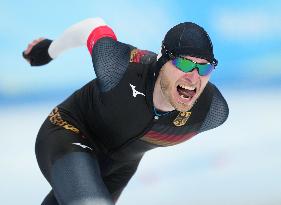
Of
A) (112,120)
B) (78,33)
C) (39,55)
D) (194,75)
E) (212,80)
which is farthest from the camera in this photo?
(212,80)

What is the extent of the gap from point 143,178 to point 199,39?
157cm

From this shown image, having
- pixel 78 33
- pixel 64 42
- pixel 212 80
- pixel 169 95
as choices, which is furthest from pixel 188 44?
pixel 212 80

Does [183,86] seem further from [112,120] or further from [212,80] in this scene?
[212,80]

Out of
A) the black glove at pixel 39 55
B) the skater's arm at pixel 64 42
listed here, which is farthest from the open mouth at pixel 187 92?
the black glove at pixel 39 55

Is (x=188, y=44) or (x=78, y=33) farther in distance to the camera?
(x=78, y=33)

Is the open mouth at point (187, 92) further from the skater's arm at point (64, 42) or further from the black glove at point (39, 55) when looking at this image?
the black glove at point (39, 55)

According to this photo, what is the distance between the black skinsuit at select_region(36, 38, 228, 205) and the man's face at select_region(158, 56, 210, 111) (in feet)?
0.39

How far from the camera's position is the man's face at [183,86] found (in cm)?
284

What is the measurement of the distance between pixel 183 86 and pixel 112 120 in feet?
1.35

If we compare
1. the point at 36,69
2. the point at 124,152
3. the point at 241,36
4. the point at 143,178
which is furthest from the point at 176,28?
the point at 241,36

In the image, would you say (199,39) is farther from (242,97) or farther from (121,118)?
(242,97)

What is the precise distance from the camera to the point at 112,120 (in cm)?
302

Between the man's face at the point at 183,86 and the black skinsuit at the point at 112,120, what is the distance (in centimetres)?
12

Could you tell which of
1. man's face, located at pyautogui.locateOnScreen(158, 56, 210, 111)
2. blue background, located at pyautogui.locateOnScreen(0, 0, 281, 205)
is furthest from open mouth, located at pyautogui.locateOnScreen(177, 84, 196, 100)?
blue background, located at pyautogui.locateOnScreen(0, 0, 281, 205)
